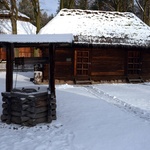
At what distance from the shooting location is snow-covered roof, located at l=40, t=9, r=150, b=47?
56.2ft

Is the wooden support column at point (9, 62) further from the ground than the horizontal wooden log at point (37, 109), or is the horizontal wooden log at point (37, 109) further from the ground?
the wooden support column at point (9, 62)

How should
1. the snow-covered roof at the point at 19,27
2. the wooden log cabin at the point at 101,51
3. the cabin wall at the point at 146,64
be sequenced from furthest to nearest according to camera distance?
the snow-covered roof at the point at 19,27 < the cabin wall at the point at 146,64 < the wooden log cabin at the point at 101,51

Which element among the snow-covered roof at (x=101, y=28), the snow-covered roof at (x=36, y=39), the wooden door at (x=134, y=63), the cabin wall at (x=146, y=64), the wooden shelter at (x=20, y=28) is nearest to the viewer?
the snow-covered roof at (x=36, y=39)

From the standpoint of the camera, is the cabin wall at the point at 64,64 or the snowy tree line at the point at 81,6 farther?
the snowy tree line at the point at 81,6

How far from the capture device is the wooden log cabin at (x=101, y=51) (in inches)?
681

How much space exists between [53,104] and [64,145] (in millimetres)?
2219

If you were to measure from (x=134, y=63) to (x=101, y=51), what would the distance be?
242cm

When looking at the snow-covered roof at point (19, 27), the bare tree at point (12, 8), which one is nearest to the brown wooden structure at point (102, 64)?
the bare tree at point (12, 8)

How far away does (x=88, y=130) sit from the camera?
755cm

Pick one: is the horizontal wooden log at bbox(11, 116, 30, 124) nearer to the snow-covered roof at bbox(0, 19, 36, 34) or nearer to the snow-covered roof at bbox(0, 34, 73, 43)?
the snow-covered roof at bbox(0, 34, 73, 43)

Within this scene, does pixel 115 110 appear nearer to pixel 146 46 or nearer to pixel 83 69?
pixel 83 69

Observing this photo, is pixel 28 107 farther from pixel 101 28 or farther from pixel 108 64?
pixel 101 28

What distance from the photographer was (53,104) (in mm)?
8516

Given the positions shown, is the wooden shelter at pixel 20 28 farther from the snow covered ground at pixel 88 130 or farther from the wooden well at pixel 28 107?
the wooden well at pixel 28 107
